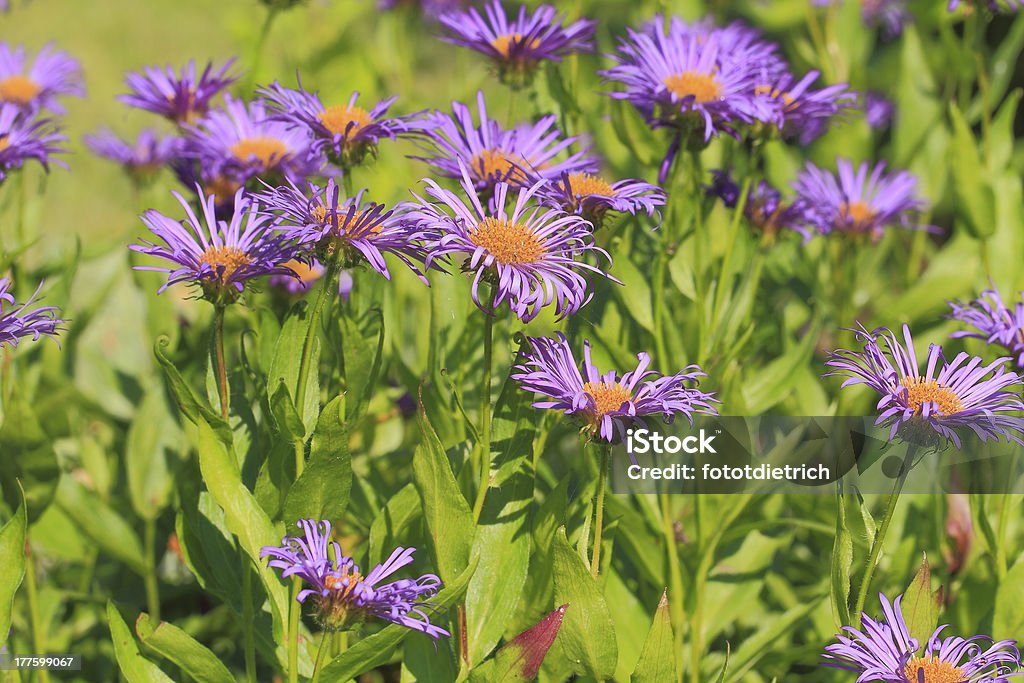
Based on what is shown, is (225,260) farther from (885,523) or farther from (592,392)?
(885,523)

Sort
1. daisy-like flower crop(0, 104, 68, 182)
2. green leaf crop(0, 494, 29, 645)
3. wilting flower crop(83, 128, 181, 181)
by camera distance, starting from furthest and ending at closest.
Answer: wilting flower crop(83, 128, 181, 181) < daisy-like flower crop(0, 104, 68, 182) < green leaf crop(0, 494, 29, 645)

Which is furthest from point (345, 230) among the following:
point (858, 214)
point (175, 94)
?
point (858, 214)

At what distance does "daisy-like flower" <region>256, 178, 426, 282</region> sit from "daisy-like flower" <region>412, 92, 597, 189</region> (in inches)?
11.0

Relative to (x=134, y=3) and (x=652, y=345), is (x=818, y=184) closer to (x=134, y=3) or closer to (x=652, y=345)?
(x=652, y=345)

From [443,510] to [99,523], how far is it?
3.05ft

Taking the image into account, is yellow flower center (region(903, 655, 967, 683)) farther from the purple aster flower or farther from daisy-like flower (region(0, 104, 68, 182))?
daisy-like flower (region(0, 104, 68, 182))

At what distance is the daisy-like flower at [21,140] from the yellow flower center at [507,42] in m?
0.80

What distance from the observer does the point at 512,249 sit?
1409 millimetres

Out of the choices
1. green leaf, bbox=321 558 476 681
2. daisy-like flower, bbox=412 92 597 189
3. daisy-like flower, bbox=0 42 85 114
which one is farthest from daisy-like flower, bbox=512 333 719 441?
daisy-like flower, bbox=0 42 85 114

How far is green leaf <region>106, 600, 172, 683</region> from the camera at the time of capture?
156 centimetres

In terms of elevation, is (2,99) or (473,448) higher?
(2,99)

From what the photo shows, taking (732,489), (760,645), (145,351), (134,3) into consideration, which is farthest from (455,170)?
(134,3)

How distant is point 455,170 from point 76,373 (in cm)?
131

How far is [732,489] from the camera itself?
6.46 ft
